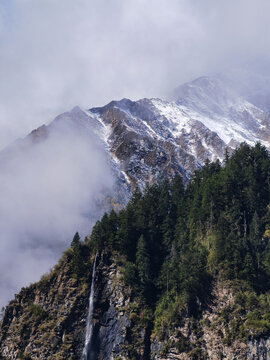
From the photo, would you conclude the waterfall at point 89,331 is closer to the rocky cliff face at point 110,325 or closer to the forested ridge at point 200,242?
the rocky cliff face at point 110,325

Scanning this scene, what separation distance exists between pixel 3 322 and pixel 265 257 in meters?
51.9

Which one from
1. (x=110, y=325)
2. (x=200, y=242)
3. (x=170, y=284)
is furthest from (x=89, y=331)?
(x=200, y=242)

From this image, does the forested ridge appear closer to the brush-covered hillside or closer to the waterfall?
the brush-covered hillside

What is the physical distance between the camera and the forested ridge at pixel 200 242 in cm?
8012

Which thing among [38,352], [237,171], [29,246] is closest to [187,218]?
[237,171]

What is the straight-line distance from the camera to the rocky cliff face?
3000 inches

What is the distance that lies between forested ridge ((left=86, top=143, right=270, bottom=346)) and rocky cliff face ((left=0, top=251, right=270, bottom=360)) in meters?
1.40

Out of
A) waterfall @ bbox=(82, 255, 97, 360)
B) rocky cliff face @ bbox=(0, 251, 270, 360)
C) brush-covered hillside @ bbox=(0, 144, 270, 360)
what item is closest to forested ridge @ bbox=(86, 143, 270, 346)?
brush-covered hillside @ bbox=(0, 144, 270, 360)

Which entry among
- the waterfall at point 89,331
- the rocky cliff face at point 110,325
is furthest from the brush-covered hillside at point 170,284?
the waterfall at point 89,331

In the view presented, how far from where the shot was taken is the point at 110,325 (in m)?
88.4

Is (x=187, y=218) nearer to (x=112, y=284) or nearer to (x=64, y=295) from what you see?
(x=112, y=284)

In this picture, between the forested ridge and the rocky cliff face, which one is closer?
Answer: the rocky cliff face

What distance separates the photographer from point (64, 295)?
92.9 m

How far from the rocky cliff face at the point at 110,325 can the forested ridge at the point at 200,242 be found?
140cm
